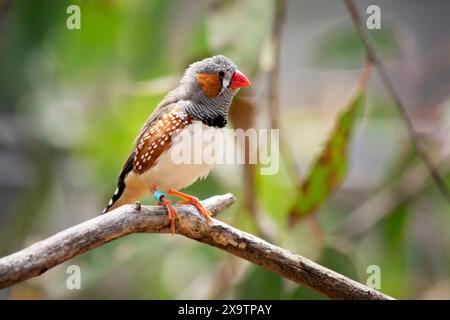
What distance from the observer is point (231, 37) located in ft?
7.75

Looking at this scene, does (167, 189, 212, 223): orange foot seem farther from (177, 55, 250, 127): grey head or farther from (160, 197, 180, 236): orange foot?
(177, 55, 250, 127): grey head

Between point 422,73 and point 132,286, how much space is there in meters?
2.10

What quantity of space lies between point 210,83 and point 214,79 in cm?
2

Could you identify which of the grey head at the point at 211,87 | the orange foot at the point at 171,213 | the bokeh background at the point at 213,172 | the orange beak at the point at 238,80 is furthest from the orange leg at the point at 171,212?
the bokeh background at the point at 213,172

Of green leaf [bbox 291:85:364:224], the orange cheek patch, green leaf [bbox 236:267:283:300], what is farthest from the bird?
green leaf [bbox 236:267:283:300]

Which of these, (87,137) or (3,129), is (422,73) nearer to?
(87,137)

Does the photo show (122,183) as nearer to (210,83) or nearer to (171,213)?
(171,213)

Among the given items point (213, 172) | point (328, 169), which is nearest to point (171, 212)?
point (328, 169)

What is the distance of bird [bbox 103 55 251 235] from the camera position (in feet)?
5.87

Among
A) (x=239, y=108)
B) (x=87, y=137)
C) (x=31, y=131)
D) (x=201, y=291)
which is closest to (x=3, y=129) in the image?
(x=31, y=131)

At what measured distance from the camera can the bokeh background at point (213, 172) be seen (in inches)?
124

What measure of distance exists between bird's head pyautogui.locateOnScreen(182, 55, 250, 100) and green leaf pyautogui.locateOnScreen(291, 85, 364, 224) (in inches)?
27.9

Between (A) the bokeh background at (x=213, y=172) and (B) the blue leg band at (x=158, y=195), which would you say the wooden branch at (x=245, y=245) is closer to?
(B) the blue leg band at (x=158, y=195)

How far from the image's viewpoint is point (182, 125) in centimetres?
180
